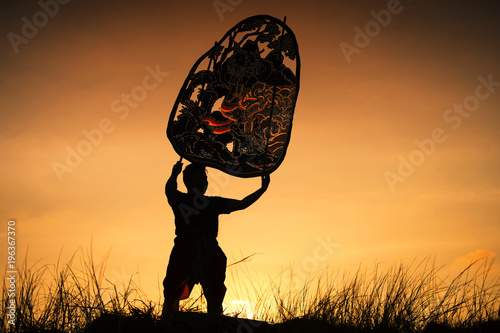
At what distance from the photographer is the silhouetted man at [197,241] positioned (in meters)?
4.46

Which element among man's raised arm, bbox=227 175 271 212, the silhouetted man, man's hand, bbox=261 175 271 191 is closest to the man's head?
the silhouetted man

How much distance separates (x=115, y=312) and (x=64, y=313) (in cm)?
43

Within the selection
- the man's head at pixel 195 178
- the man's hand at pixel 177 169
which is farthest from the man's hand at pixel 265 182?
the man's hand at pixel 177 169

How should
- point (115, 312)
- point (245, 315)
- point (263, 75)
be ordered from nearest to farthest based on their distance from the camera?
point (115, 312)
point (245, 315)
point (263, 75)

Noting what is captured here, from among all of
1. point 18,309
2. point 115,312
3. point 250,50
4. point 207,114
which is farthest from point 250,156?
point 18,309

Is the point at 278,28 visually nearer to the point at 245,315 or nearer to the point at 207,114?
the point at 207,114

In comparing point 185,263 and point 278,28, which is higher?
point 278,28

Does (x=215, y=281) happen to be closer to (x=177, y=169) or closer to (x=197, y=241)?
(x=197, y=241)

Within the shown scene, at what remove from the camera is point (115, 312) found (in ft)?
12.9

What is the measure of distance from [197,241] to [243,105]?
4.98 feet

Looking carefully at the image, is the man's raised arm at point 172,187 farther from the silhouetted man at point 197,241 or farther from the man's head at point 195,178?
the man's head at point 195,178

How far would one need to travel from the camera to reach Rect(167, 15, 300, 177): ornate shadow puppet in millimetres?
4891

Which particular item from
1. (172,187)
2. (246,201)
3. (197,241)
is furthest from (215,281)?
(172,187)

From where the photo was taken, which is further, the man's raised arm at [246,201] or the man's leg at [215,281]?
the man's raised arm at [246,201]
